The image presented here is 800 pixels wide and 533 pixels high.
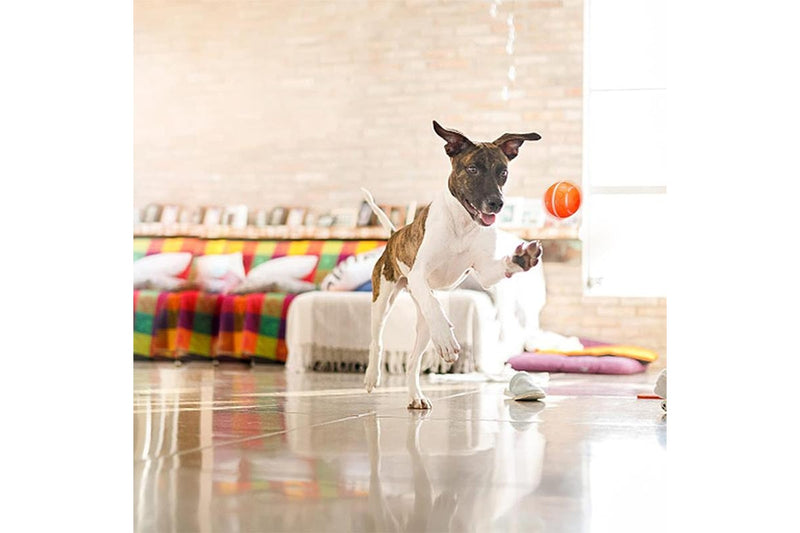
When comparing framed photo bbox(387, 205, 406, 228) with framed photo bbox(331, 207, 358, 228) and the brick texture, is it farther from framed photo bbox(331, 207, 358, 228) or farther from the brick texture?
framed photo bbox(331, 207, 358, 228)

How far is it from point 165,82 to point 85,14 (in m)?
5.93

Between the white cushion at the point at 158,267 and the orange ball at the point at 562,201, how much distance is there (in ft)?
9.82

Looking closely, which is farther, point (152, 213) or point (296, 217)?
point (152, 213)

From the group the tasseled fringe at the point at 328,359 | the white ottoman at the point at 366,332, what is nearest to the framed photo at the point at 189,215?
the white ottoman at the point at 366,332

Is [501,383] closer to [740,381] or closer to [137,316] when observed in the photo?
[137,316]

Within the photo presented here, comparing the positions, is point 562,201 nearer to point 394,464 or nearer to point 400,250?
point 400,250

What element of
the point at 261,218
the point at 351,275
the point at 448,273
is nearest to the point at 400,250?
the point at 448,273

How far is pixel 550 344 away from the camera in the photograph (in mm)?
6113

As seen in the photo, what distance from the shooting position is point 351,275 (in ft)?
19.7

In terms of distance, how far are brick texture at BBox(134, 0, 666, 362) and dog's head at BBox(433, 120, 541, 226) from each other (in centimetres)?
353

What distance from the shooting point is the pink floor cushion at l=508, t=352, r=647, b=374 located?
549 cm

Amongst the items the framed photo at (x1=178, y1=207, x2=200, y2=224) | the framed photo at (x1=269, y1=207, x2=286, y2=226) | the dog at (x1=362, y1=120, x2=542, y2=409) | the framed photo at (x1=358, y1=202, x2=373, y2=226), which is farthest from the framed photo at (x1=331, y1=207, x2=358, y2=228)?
the dog at (x1=362, y1=120, x2=542, y2=409)

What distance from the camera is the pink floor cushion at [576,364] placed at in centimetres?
549

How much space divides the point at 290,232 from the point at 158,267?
34.9 inches
